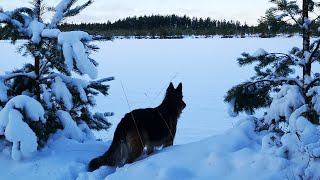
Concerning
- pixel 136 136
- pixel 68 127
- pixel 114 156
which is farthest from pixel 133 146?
pixel 68 127

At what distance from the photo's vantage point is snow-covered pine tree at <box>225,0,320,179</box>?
3.98 m

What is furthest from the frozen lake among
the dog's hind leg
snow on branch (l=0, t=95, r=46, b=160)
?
snow on branch (l=0, t=95, r=46, b=160)

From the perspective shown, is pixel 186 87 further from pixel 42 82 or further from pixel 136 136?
pixel 136 136

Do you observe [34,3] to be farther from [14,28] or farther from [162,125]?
[162,125]

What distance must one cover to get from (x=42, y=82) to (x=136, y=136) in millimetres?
1765

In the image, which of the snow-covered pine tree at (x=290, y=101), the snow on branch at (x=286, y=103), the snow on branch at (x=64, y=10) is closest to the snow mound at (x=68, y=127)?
the snow on branch at (x=64, y=10)

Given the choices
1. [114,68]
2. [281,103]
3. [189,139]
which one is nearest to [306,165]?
[281,103]

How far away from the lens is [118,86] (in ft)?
52.0

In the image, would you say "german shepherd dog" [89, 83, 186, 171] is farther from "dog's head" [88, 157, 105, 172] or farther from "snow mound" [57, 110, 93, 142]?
"snow mound" [57, 110, 93, 142]

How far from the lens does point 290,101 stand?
458 centimetres

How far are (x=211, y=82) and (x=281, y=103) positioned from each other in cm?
1163

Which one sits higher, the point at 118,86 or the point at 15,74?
the point at 15,74

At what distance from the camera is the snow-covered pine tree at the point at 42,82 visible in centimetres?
483

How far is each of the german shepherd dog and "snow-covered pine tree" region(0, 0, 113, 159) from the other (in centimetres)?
76
